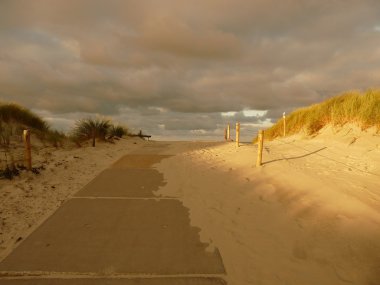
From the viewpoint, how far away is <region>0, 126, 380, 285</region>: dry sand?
14.1 feet

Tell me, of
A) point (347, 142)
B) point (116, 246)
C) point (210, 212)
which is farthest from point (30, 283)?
point (347, 142)

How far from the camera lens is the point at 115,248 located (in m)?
4.73

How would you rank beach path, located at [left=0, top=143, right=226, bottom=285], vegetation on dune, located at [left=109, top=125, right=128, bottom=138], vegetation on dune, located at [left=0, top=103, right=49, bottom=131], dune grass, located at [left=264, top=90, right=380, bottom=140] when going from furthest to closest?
1. vegetation on dune, located at [left=109, top=125, right=128, bottom=138]
2. vegetation on dune, located at [left=0, top=103, right=49, bottom=131]
3. dune grass, located at [left=264, top=90, right=380, bottom=140]
4. beach path, located at [left=0, top=143, right=226, bottom=285]

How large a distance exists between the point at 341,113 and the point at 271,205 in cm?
934

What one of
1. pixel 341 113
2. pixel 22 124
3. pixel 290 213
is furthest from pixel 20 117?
pixel 341 113

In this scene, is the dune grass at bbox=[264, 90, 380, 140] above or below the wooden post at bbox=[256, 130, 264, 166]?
above

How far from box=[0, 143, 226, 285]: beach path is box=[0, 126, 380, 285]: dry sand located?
277mm

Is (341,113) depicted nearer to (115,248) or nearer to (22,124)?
(115,248)

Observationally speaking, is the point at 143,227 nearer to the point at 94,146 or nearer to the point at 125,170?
the point at 125,170

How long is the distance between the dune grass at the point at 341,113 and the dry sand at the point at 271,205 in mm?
1365

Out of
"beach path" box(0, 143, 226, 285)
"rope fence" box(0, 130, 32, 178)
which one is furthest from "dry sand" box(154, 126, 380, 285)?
"rope fence" box(0, 130, 32, 178)

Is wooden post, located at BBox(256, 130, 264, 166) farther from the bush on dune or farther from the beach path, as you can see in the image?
the bush on dune

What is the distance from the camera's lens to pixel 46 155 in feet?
36.0

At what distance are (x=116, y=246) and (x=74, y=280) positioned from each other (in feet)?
3.05
